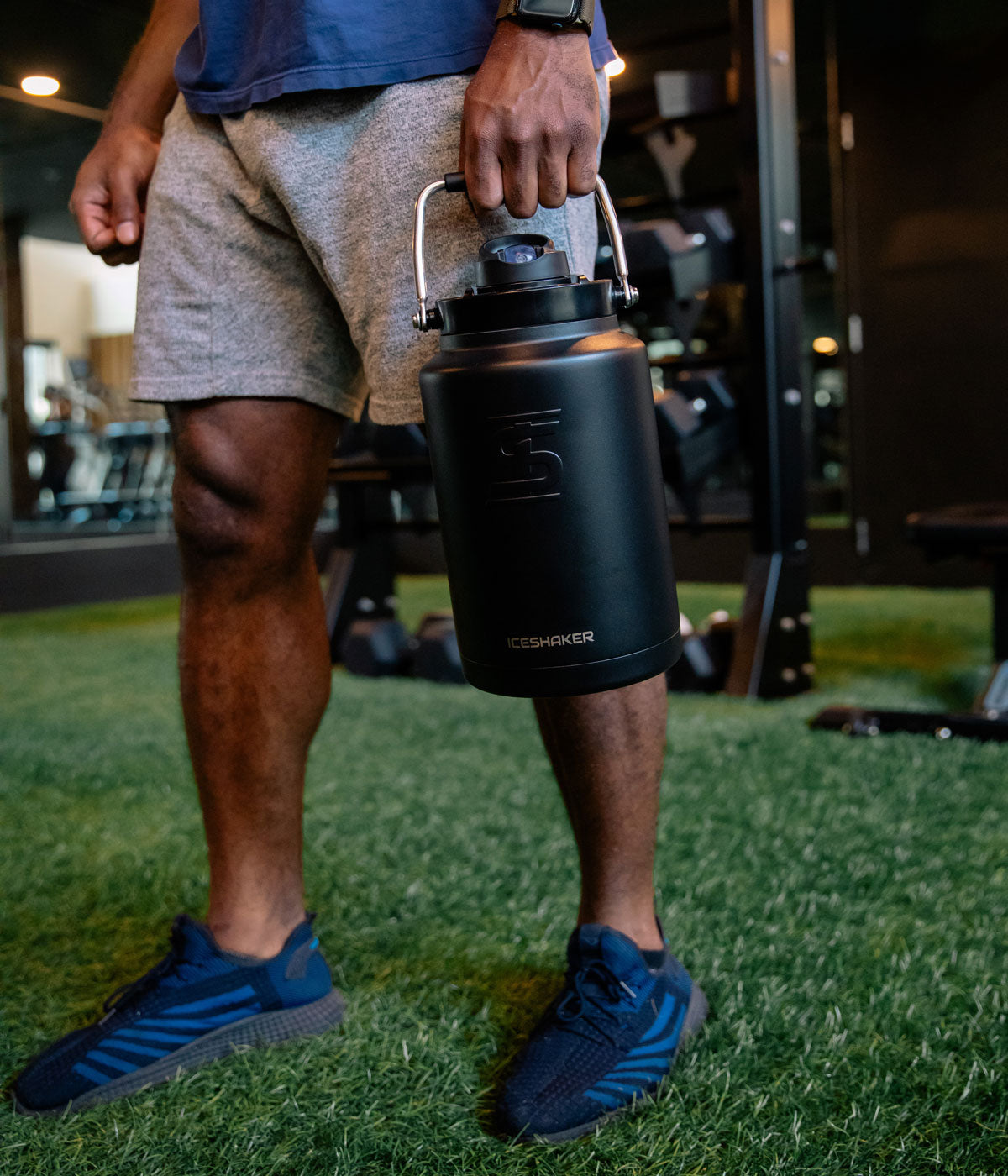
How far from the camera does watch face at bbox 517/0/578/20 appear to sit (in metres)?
0.67

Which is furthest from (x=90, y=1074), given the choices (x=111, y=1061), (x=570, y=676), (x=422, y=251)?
(x=422, y=251)

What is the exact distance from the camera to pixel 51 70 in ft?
15.7

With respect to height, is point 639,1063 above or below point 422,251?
below

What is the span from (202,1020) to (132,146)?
73 cm

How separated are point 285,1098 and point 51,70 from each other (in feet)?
16.7

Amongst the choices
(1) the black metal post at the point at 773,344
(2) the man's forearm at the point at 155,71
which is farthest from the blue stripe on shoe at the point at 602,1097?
(1) the black metal post at the point at 773,344

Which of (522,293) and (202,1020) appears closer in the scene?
(522,293)

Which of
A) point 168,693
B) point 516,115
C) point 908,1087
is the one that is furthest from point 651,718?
point 168,693

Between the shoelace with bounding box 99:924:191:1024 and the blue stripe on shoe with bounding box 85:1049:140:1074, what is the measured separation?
0.03 m

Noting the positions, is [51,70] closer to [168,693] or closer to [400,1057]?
[168,693]

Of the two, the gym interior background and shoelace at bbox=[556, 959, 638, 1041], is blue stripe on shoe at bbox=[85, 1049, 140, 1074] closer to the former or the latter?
the gym interior background

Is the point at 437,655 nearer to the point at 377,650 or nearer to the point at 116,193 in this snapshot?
the point at 377,650

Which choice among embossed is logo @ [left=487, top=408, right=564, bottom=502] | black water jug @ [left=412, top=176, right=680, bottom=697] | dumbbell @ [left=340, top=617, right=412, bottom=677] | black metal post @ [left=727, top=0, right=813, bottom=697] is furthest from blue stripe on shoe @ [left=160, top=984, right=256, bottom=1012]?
dumbbell @ [left=340, top=617, right=412, bottom=677]

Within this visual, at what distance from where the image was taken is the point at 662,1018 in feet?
2.72
